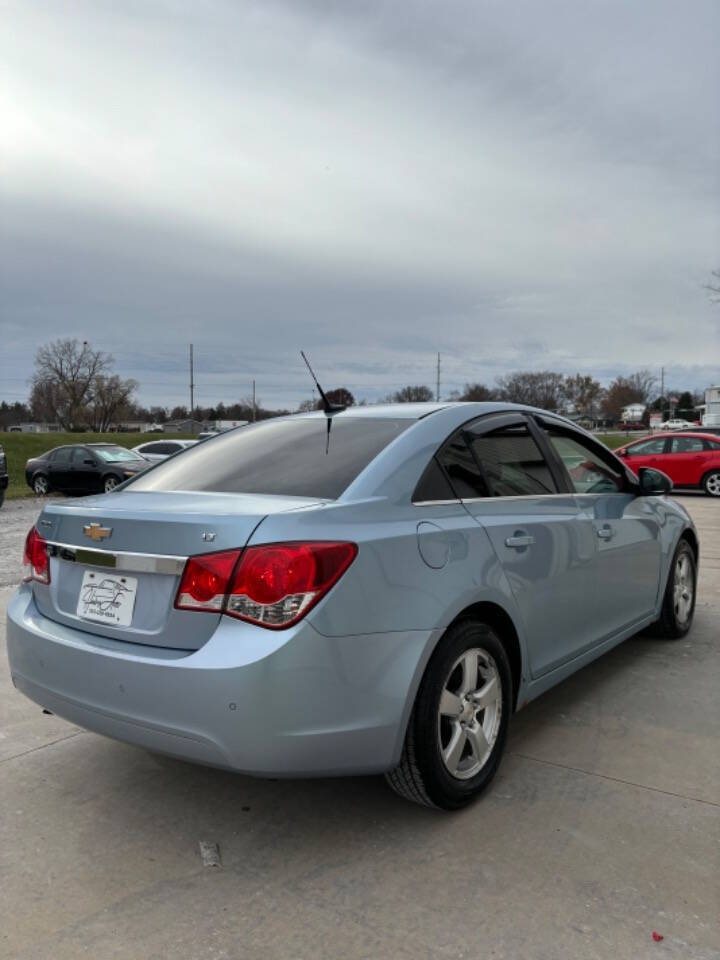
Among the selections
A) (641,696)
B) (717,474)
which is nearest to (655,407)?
(717,474)

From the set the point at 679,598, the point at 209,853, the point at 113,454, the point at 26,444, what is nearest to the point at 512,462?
the point at 209,853

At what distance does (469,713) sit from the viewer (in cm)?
292

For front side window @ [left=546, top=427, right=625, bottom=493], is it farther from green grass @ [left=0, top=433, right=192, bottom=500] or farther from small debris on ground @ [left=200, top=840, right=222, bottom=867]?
green grass @ [left=0, top=433, right=192, bottom=500]

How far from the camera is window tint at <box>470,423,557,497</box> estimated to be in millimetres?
3402

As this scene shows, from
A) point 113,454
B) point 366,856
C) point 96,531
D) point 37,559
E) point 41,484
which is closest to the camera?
point 366,856

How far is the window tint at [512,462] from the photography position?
11.2 feet

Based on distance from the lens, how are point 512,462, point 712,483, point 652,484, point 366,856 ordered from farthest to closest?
point 712,483 < point 652,484 < point 512,462 < point 366,856

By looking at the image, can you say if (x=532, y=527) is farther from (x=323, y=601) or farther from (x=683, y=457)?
(x=683, y=457)

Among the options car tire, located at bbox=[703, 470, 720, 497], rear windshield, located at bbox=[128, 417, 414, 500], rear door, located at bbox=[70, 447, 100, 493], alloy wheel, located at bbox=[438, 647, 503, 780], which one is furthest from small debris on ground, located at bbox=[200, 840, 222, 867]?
rear door, located at bbox=[70, 447, 100, 493]

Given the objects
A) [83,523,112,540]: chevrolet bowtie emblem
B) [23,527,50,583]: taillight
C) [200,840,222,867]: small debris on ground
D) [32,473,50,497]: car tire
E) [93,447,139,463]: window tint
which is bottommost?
[32,473,50,497]: car tire

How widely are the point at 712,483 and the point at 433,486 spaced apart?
51.2 ft

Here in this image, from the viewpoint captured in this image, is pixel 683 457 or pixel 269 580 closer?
pixel 269 580

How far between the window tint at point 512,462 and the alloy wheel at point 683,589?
1.87 m

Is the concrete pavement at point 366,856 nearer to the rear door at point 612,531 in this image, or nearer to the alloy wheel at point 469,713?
the alloy wheel at point 469,713
